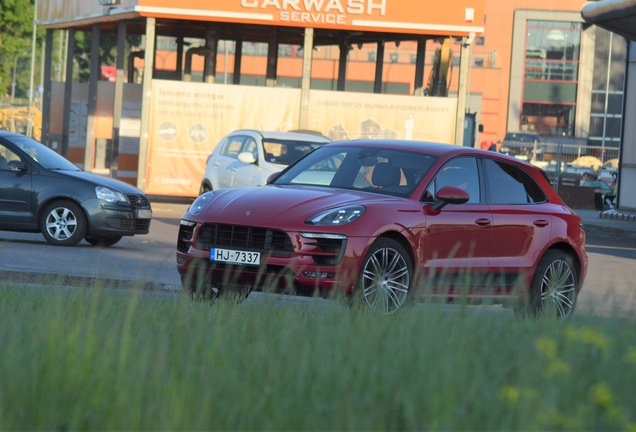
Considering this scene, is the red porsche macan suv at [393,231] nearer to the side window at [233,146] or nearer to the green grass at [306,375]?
the green grass at [306,375]

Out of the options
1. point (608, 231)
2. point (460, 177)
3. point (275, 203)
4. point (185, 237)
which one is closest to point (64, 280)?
point (185, 237)

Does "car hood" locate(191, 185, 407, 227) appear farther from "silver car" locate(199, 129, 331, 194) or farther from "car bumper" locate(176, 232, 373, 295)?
"silver car" locate(199, 129, 331, 194)

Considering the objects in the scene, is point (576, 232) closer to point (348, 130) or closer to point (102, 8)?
point (348, 130)

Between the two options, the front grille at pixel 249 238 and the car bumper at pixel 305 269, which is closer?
the car bumper at pixel 305 269

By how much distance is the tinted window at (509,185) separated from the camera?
1012cm

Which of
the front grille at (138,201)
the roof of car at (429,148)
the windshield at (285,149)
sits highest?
the windshield at (285,149)

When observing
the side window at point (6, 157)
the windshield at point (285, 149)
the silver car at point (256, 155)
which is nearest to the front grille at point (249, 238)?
the side window at point (6, 157)

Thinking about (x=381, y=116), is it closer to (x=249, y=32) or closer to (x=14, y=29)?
(x=249, y=32)

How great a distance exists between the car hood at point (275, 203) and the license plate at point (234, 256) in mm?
245

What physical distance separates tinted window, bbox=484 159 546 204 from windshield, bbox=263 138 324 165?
859 centimetres

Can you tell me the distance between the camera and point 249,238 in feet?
28.3

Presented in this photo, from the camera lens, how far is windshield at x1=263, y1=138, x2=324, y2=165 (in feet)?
61.9

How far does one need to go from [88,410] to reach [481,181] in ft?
22.2

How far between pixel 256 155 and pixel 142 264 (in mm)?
6741
